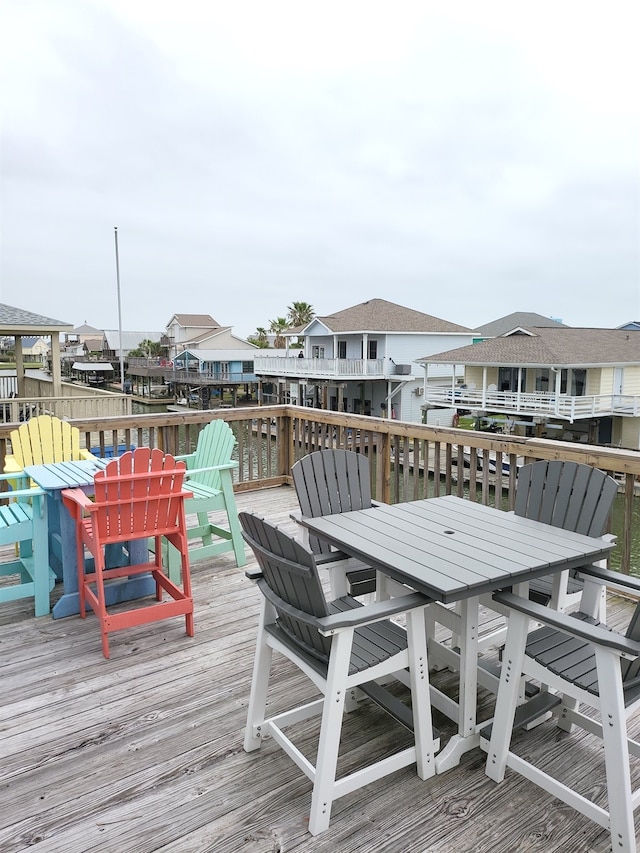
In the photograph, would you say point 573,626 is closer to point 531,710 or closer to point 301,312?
point 531,710

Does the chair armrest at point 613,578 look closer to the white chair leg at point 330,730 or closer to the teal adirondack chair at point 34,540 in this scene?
the white chair leg at point 330,730

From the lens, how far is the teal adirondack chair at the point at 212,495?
3783 millimetres

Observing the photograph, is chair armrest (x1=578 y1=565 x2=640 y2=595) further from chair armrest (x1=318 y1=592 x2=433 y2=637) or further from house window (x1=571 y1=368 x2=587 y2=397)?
house window (x1=571 y1=368 x2=587 y2=397)

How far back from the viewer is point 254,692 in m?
2.11

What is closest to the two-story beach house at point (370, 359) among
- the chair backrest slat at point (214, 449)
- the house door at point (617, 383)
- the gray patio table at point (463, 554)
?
the house door at point (617, 383)

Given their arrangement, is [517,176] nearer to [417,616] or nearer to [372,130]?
[372,130]

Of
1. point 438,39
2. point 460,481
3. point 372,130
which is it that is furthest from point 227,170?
point 460,481

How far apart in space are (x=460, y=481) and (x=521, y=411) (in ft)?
56.5

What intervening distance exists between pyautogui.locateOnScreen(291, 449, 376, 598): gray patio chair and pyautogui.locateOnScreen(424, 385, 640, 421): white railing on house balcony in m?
17.9

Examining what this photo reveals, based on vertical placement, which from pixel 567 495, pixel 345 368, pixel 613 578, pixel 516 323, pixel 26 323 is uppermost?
pixel 516 323

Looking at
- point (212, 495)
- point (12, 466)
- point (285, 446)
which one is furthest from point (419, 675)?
point (285, 446)

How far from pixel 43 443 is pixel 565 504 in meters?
3.39

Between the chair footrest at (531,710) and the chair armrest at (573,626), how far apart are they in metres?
0.48

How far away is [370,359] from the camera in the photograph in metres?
26.7
